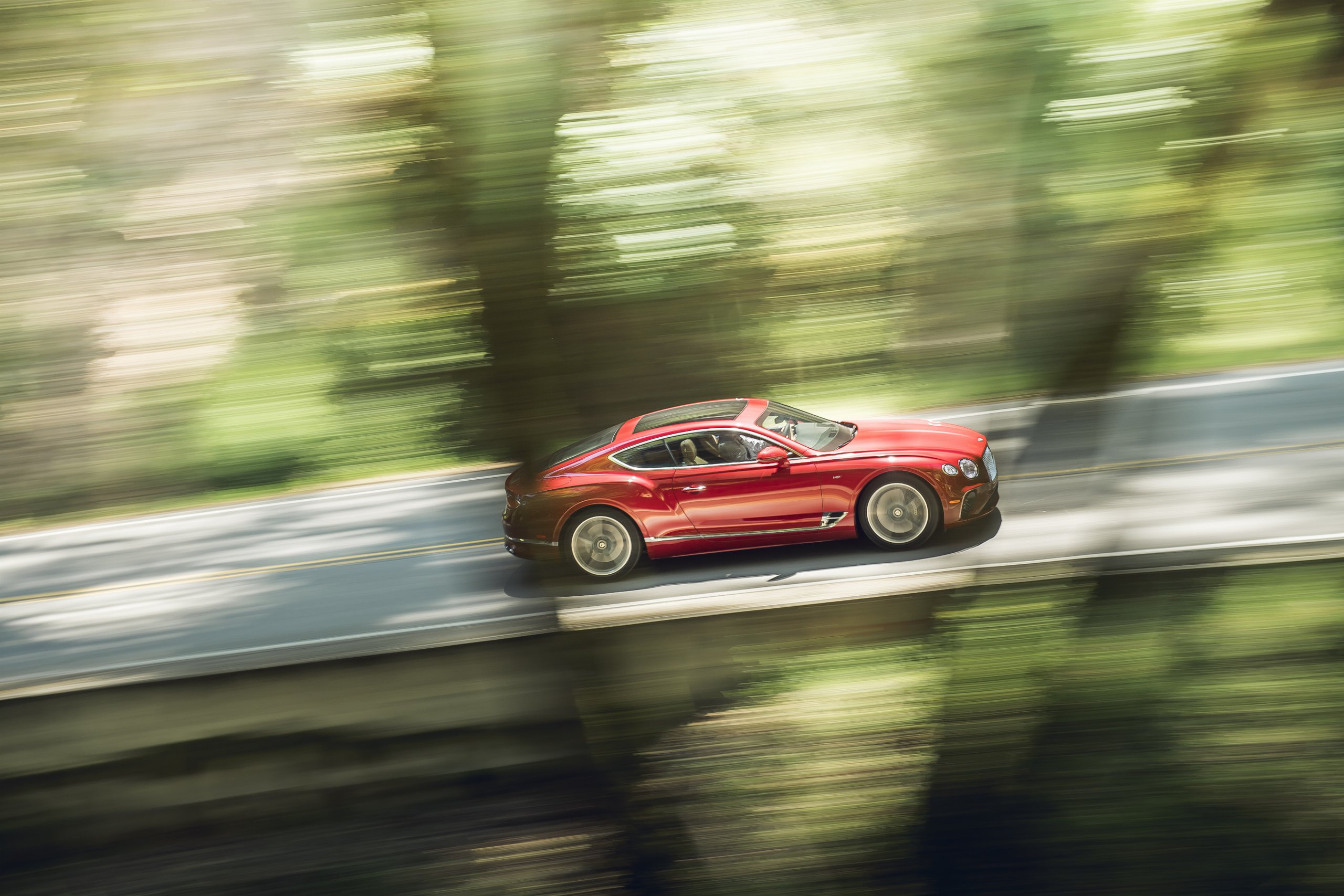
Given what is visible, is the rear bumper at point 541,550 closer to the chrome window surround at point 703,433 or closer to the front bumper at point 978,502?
the chrome window surround at point 703,433

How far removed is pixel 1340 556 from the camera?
3955mm

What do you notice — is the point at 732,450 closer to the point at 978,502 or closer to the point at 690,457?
the point at 690,457

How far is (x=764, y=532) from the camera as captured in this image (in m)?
6.66

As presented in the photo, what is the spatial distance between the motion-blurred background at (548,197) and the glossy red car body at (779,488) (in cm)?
425

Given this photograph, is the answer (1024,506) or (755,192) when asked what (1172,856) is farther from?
(1024,506)

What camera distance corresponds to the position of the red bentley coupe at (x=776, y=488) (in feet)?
21.0

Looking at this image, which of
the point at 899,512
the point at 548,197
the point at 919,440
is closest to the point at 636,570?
the point at 899,512

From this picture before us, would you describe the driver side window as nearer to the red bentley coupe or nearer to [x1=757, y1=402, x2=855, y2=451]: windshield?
the red bentley coupe

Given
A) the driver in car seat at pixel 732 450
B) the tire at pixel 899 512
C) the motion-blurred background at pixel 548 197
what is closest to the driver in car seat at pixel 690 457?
the driver in car seat at pixel 732 450

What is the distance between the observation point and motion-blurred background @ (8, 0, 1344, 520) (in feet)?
5.69

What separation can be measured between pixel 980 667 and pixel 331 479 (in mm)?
1967

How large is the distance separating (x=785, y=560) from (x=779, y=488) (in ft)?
1.76

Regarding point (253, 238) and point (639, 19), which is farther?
point (639, 19)

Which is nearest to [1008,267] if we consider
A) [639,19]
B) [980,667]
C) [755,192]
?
[755,192]
